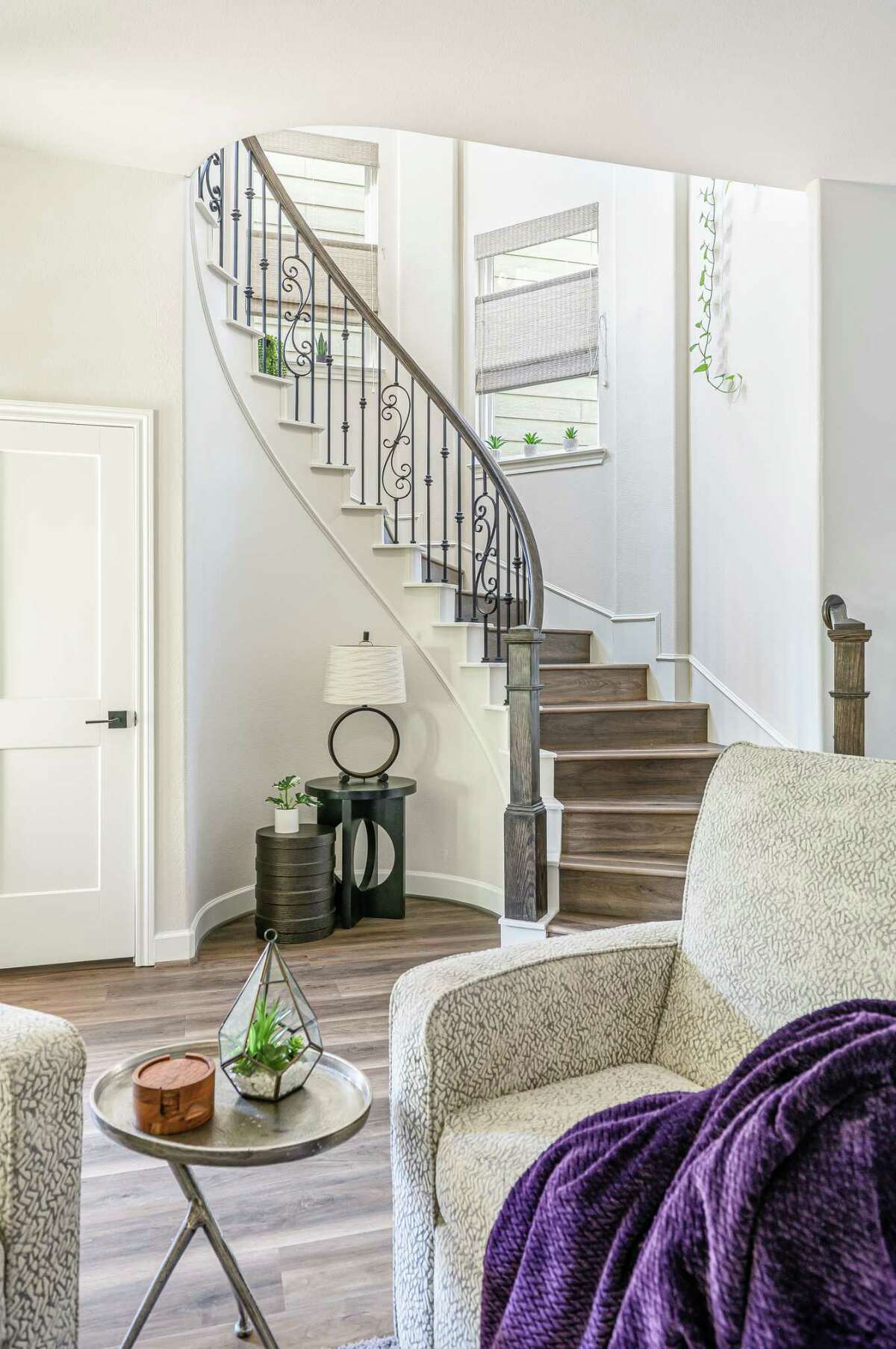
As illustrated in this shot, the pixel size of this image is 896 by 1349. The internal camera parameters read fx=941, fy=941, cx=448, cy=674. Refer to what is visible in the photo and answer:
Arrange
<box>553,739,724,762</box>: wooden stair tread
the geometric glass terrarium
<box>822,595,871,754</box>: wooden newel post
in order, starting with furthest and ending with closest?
<box>553,739,724,762</box>: wooden stair tread → <box>822,595,871,754</box>: wooden newel post → the geometric glass terrarium

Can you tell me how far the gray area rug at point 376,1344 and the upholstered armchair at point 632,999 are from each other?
5.4 inches

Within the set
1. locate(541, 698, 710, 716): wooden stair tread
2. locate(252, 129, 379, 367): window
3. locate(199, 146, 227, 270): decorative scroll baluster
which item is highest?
locate(252, 129, 379, 367): window

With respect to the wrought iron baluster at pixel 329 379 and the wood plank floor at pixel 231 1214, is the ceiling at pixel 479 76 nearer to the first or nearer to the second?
the wrought iron baluster at pixel 329 379

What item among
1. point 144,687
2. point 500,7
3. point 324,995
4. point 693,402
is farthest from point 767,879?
point 693,402

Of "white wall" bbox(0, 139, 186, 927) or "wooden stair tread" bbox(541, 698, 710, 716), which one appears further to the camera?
"wooden stair tread" bbox(541, 698, 710, 716)

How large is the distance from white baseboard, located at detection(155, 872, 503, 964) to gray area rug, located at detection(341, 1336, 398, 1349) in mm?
2165

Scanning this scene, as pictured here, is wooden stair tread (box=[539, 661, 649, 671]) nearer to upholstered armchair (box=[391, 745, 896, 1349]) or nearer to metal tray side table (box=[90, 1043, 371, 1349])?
upholstered armchair (box=[391, 745, 896, 1349])

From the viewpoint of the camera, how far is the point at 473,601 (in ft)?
15.0

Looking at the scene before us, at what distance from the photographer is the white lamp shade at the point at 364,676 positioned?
3.97 metres

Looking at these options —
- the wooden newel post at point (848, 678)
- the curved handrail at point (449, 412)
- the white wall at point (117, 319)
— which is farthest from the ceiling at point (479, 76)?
the wooden newel post at point (848, 678)

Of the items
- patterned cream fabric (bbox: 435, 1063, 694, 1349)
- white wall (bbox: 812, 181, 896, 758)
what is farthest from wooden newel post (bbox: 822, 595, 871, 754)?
patterned cream fabric (bbox: 435, 1063, 694, 1349)

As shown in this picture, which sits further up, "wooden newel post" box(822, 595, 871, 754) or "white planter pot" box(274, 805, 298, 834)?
"wooden newel post" box(822, 595, 871, 754)

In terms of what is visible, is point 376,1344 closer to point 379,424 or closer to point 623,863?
point 623,863

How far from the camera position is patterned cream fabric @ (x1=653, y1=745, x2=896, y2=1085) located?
53.1 inches
